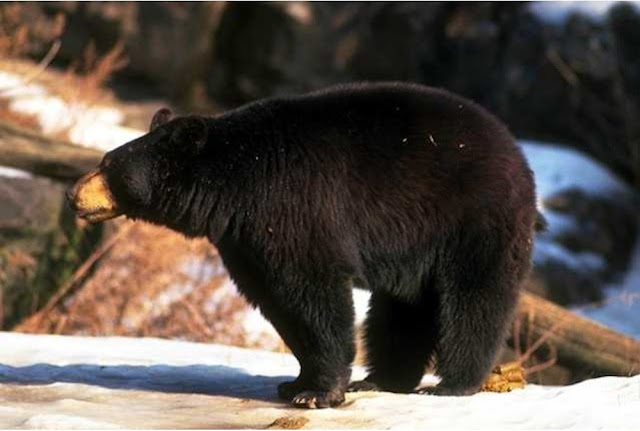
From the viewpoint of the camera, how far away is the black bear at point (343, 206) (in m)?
5.43

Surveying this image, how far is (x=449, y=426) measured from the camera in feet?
15.9

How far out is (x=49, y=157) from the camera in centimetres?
985

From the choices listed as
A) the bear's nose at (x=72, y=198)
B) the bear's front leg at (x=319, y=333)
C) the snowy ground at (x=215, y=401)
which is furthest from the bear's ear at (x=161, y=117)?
the snowy ground at (x=215, y=401)

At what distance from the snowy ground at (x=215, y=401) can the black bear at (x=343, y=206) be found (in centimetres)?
30

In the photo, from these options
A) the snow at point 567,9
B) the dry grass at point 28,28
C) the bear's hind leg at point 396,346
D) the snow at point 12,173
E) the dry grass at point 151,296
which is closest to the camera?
the bear's hind leg at point 396,346

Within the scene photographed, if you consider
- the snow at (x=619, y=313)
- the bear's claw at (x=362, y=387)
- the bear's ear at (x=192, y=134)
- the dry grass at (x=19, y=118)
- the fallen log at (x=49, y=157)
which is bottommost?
the snow at (x=619, y=313)

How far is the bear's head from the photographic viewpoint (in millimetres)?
5637

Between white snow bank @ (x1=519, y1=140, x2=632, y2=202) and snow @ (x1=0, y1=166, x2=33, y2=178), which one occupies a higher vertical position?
snow @ (x1=0, y1=166, x2=33, y2=178)

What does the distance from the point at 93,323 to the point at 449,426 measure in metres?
5.97

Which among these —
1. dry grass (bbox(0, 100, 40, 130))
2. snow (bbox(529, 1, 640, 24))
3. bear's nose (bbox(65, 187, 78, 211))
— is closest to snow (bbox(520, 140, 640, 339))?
snow (bbox(529, 1, 640, 24))

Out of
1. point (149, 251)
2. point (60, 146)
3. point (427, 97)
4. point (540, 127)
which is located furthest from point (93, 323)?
point (540, 127)

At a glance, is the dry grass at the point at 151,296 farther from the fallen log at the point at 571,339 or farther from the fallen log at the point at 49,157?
the fallen log at the point at 571,339

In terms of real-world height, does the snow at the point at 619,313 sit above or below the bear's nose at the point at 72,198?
below

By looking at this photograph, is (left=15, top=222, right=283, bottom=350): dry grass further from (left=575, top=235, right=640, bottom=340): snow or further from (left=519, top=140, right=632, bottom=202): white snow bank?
(left=519, top=140, right=632, bottom=202): white snow bank
